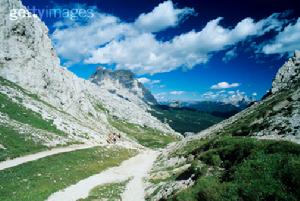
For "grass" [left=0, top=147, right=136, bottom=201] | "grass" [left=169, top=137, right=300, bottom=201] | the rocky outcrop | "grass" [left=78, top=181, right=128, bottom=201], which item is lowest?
"grass" [left=78, top=181, right=128, bottom=201]

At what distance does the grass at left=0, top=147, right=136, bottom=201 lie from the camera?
31053 mm

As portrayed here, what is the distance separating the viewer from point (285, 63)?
119062mm

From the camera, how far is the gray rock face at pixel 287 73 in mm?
103312

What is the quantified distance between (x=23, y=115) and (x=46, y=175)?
41.8 m

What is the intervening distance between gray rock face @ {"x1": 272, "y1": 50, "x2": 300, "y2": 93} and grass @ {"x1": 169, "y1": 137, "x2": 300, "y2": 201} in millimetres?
81183

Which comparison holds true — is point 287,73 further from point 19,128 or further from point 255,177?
point 255,177

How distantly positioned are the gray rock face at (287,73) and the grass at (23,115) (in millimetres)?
75311

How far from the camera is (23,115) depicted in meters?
76.6

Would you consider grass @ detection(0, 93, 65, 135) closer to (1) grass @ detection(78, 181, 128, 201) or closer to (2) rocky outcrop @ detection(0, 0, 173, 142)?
(2) rocky outcrop @ detection(0, 0, 173, 142)

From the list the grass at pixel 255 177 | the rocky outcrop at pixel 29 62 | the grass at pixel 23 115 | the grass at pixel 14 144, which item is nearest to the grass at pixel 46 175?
the grass at pixel 14 144

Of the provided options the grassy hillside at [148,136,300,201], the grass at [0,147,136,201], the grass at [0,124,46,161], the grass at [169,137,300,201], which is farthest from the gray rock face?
the grass at [0,124,46,161]

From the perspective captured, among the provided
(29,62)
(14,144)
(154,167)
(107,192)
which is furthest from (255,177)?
(29,62)

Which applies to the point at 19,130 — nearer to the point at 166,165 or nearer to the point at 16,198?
the point at 166,165

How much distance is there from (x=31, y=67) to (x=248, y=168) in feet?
399
